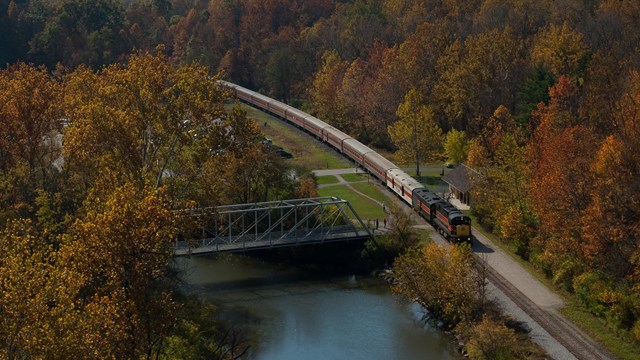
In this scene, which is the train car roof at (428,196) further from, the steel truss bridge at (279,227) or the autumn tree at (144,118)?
the autumn tree at (144,118)

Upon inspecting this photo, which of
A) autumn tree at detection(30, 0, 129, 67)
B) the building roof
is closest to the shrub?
the building roof

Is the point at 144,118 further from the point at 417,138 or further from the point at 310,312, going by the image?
the point at 417,138

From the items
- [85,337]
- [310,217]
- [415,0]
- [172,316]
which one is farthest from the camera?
[415,0]

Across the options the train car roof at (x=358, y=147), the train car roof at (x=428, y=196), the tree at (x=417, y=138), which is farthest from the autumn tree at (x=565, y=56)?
the train car roof at (x=428, y=196)

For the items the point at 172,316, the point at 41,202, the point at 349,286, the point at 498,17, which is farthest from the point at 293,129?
the point at 172,316

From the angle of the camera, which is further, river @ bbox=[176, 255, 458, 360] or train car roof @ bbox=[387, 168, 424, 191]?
train car roof @ bbox=[387, 168, 424, 191]

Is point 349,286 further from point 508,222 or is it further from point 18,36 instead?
point 18,36

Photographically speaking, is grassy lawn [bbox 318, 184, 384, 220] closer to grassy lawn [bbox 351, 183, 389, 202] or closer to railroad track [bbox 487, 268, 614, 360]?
grassy lawn [bbox 351, 183, 389, 202]
